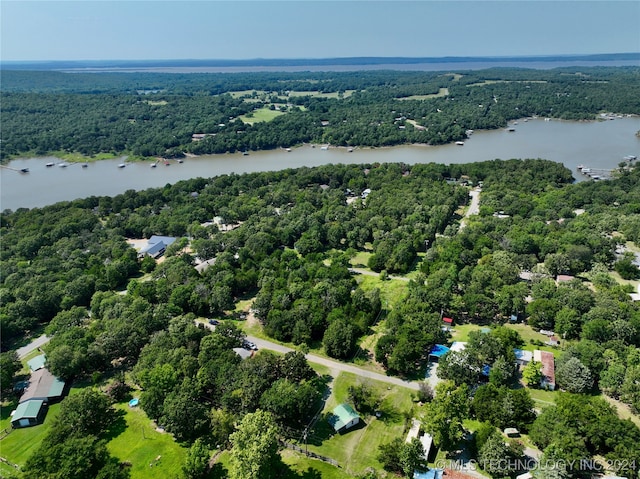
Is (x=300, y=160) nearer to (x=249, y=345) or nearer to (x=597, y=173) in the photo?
(x=597, y=173)

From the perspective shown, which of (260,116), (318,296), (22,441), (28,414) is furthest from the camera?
(260,116)

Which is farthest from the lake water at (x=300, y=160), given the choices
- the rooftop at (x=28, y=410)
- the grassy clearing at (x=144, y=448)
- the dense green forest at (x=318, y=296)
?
the grassy clearing at (x=144, y=448)

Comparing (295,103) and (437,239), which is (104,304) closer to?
(437,239)

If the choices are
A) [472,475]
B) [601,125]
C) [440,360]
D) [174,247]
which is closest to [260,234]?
[174,247]

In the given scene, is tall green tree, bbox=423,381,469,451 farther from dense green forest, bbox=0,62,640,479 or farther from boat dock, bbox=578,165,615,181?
boat dock, bbox=578,165,615,181

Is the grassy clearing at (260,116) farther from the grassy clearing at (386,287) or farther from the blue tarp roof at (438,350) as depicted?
the blue tarp roof at (438,350)

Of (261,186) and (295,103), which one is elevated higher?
(295,103)

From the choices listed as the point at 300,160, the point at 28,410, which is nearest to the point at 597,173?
the point at 300,160
